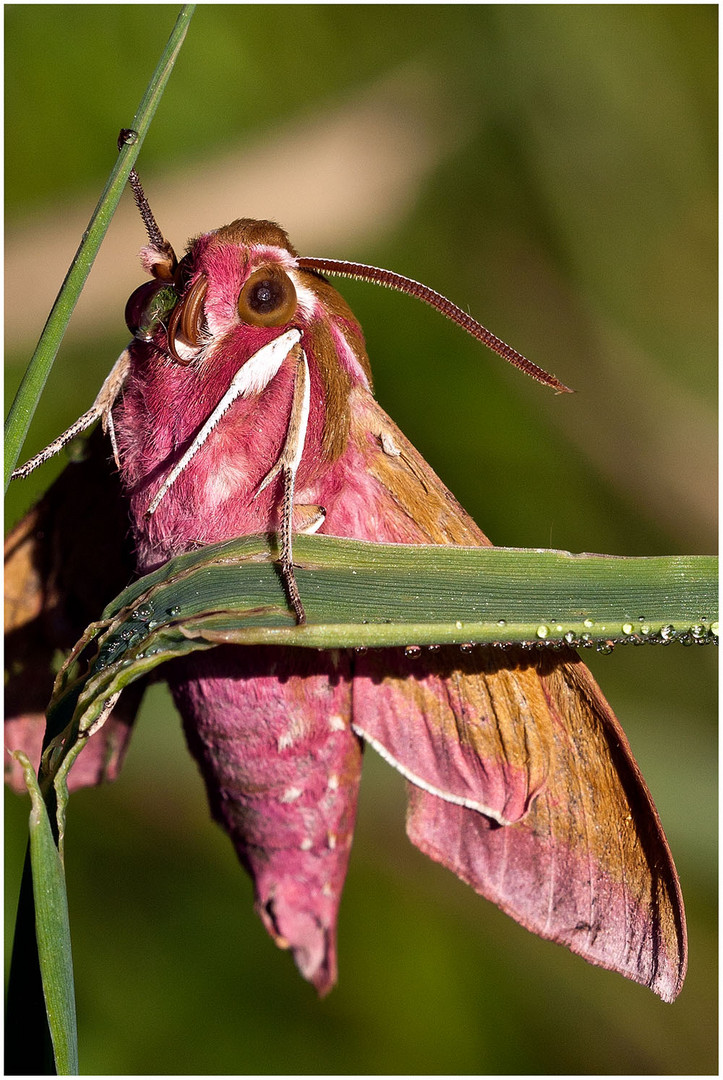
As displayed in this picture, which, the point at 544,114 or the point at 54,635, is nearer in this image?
the point at 54,635

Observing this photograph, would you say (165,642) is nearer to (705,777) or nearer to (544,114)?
(705,777)

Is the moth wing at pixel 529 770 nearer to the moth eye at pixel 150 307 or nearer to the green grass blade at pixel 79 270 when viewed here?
the moth eye at pixel 150 307

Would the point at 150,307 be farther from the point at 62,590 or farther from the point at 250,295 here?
the point at 62,590

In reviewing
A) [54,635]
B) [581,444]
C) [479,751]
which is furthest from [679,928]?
[581,444]

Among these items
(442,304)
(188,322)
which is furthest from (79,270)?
(442,304)

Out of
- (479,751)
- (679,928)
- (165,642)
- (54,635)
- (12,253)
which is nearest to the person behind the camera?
(165,642)

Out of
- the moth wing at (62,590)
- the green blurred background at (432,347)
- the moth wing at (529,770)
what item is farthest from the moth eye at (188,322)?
the green blurred background at (432,347)
